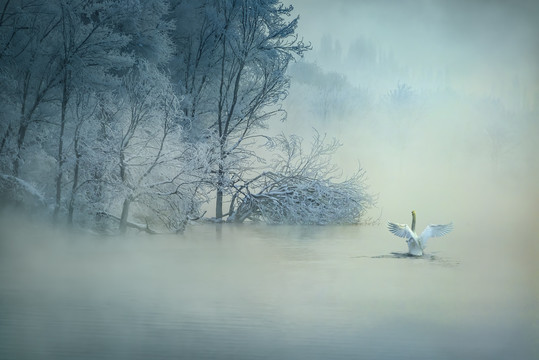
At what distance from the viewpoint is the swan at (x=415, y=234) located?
4875mm

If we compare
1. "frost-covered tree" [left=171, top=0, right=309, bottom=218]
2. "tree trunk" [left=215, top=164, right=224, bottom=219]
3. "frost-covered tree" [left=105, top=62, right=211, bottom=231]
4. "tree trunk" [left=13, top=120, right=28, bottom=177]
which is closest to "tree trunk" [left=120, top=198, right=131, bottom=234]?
"frost-covered tree" [left=105, top=62, right=211, bottom=231]

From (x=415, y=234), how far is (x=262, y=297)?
1407 millimetres

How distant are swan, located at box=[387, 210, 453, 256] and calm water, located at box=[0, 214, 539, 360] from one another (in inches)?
3.8

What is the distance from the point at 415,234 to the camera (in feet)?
16.6

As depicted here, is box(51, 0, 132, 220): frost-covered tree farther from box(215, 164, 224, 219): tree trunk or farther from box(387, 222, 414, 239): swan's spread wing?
box(387, 222, 414, 239): swan's spread wing

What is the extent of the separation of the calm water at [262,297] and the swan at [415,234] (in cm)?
10

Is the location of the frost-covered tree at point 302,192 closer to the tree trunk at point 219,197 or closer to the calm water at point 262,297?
the tree trunk at point 219,197

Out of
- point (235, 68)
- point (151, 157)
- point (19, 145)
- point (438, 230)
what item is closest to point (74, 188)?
point (19, 145)

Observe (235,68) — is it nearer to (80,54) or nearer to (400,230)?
(80,54)

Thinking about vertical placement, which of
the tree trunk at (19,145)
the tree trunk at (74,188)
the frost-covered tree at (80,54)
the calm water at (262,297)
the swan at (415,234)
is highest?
the frost-covered tree at (80,54)

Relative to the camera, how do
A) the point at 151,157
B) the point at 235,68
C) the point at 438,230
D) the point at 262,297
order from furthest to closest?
the point at 235,68 → the point at 151,157 → the point at 438,230 → the point at 262,297

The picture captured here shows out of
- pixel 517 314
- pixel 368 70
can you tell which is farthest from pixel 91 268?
pixel 368 70

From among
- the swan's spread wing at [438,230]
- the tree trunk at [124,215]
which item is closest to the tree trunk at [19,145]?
the tree trunk at [124,215]

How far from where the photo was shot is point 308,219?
268 inches
